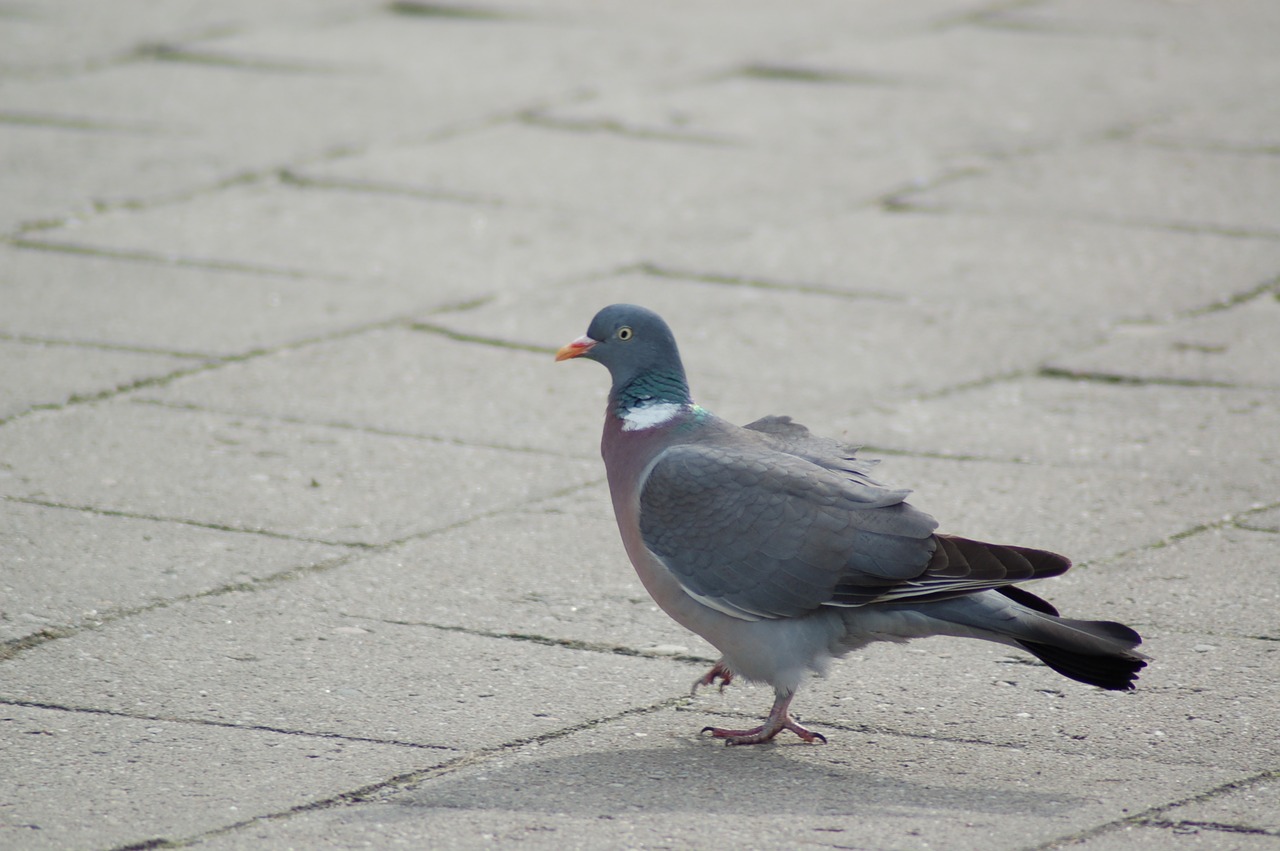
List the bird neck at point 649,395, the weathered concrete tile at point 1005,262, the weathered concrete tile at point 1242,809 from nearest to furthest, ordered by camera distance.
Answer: the weathered concrete tile at point 1242,809
the bird neck at point 649,395
the weathered concrete tile at point 1005,262

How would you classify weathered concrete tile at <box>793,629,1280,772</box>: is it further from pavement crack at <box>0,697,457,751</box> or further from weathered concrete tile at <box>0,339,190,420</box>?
weathered concrete tile at <box>0,339,190,420</box>

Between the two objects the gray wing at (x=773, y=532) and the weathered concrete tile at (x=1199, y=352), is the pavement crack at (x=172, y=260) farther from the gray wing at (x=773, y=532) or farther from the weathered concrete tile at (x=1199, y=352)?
the gray wing at (x=773, y=532)

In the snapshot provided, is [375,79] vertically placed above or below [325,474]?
above

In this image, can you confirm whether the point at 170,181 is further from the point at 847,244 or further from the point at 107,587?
the point at 107,587

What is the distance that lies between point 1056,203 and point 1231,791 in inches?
200

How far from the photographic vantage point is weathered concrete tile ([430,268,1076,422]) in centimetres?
627

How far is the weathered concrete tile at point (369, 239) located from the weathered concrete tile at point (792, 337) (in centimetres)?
32

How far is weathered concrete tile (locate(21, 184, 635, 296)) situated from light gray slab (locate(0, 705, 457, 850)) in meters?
3.45

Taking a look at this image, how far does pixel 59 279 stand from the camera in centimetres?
708

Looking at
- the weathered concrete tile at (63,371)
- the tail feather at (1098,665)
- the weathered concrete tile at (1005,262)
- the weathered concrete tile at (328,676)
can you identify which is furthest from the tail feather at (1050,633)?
the weathered concrete tile at (63,371)

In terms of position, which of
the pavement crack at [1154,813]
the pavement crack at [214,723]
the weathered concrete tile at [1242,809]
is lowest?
the pavement crack at [214,723]

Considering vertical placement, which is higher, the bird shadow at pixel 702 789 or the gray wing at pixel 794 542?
the gray wing at pixel 794 542

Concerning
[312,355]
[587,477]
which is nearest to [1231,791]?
[587,477]

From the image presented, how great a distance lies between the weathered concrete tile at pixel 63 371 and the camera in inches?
233
